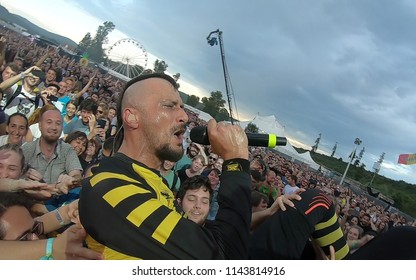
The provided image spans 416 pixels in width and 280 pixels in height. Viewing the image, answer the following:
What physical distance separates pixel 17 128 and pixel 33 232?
1956 mm

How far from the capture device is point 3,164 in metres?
2.04

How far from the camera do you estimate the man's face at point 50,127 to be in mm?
2920

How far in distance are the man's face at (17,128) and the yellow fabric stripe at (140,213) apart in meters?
2.79

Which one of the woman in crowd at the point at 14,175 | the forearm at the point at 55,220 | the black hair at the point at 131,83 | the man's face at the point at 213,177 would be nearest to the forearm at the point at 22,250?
the forearm at the point at 55,220

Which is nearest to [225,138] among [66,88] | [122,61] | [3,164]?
[3,164]

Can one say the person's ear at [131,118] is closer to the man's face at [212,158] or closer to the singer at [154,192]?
the singer at [154,192]

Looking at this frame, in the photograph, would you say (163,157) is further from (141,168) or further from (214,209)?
(214,209)

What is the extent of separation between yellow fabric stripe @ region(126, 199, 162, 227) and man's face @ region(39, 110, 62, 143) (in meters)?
2.39

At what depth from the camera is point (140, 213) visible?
34.6 inches

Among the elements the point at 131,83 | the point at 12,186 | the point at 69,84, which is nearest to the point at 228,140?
the point at 131,83

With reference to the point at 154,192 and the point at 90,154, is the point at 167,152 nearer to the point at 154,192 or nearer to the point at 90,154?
the point at 154,192

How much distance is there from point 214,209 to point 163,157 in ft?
7.28

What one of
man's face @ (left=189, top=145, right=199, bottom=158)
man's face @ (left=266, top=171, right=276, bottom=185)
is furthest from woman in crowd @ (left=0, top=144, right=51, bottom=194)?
man's face @ (left=266, top=171, right=276, bottom=185)

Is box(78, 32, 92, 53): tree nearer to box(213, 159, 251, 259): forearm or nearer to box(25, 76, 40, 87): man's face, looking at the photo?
box(25, 76, 40, 87): man's face
